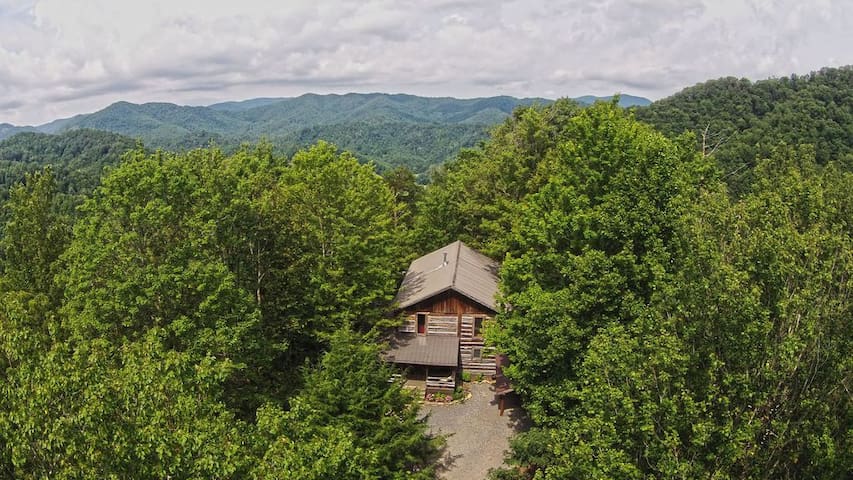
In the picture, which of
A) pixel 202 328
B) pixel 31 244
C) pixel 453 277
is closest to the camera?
pixel 202 328

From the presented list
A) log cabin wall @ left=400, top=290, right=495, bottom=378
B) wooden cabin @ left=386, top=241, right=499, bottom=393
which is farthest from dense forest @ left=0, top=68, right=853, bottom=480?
log cabin wall @ left=400, top=290, right=495, bottom=378

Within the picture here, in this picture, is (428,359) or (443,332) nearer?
(428,359)

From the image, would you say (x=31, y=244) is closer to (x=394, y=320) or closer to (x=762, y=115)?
(x=394, y=320)

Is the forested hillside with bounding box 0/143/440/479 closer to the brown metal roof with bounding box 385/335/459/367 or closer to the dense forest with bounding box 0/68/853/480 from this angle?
the dense forest with bounding box 0/68/853/480

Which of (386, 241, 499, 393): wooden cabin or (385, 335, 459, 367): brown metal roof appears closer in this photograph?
(385, 335, 459, 367): brown metal roof

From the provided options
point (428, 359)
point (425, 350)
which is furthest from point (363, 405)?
point (425, 350)

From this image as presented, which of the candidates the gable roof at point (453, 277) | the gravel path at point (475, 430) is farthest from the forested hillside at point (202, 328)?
the gravel path at point (475, 430)

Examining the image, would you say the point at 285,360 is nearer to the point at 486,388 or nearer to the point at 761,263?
the point at 486,388
